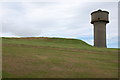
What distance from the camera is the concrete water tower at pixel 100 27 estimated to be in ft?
88.5

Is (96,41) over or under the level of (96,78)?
over

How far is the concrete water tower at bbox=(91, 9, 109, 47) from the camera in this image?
26984 millimetres

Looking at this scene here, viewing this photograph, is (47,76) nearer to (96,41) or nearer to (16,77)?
(16,77)

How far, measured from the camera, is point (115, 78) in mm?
7883

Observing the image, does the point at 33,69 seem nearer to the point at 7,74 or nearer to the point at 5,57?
the point at 7,74

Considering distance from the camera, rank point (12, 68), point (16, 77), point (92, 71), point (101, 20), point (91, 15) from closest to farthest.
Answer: point (16, 77)
point (12, 68)
point (92, 71)
point (101, 20)
point (91, 15)

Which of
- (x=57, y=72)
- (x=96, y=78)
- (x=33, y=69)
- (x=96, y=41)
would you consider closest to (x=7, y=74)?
(x=33, y=69)

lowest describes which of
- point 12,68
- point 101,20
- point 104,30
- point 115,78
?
point 115,78

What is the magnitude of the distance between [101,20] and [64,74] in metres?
21.8

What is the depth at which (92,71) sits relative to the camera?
337 inches

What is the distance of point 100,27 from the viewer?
2720 centimetres

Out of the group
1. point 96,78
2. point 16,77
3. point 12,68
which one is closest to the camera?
point 16,77

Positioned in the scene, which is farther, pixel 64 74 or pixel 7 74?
pixel 64 74

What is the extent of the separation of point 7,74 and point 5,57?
3.27 m
